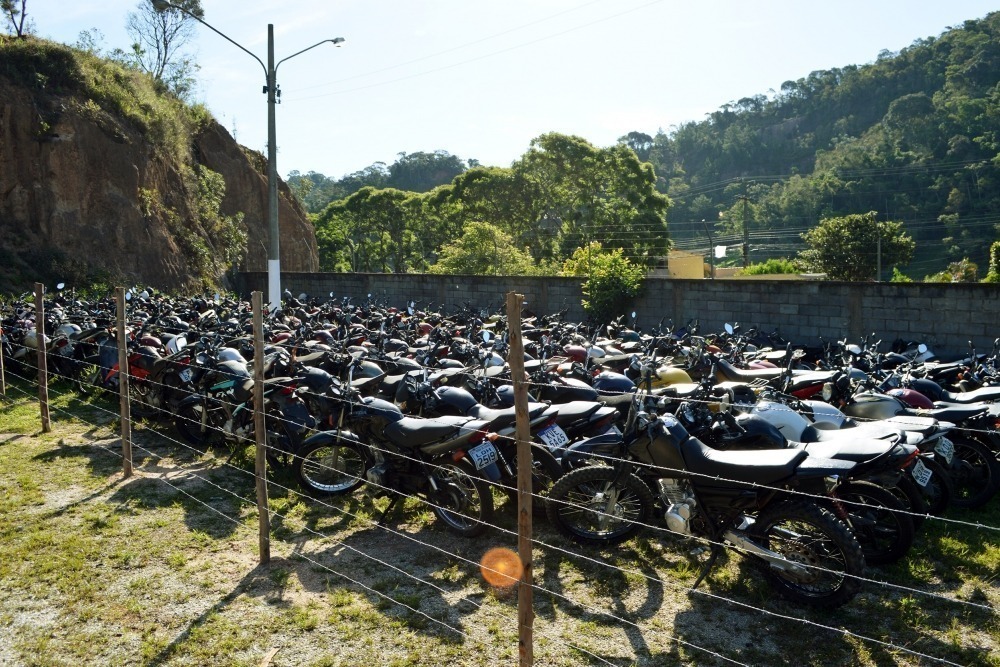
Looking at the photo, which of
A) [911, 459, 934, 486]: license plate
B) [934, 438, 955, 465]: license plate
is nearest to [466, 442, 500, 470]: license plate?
[911, 459, 934, 486]: license plate

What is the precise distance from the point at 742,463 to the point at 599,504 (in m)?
0.99

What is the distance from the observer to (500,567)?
4.93m

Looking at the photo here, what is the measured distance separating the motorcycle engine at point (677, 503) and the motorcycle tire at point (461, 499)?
1.11 m

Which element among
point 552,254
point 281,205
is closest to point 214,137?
point 281,205

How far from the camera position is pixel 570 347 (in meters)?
9.64

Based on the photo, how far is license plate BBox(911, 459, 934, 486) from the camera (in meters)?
5.14

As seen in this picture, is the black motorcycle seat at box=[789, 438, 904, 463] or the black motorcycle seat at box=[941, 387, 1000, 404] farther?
the black motorcycle seat at box=[941, 387, 1000, 404]

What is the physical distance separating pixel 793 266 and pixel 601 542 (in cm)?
4105

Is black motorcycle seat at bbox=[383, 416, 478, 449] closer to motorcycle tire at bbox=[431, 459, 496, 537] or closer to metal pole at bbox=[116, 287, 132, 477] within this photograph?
motorcycle tire at bbox=[431, 459, 496, 537]

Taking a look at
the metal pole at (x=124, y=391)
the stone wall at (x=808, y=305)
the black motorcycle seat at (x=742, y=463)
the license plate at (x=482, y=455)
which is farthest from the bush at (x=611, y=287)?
the black motorcycle seat at (x=742, y=463)

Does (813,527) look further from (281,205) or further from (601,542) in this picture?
(281,205)

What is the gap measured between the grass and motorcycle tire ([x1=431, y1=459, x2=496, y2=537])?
0.13 meters

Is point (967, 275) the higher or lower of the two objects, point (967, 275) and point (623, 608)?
the higher

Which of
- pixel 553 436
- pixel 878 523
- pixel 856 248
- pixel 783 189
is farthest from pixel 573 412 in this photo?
pixel 783 189
